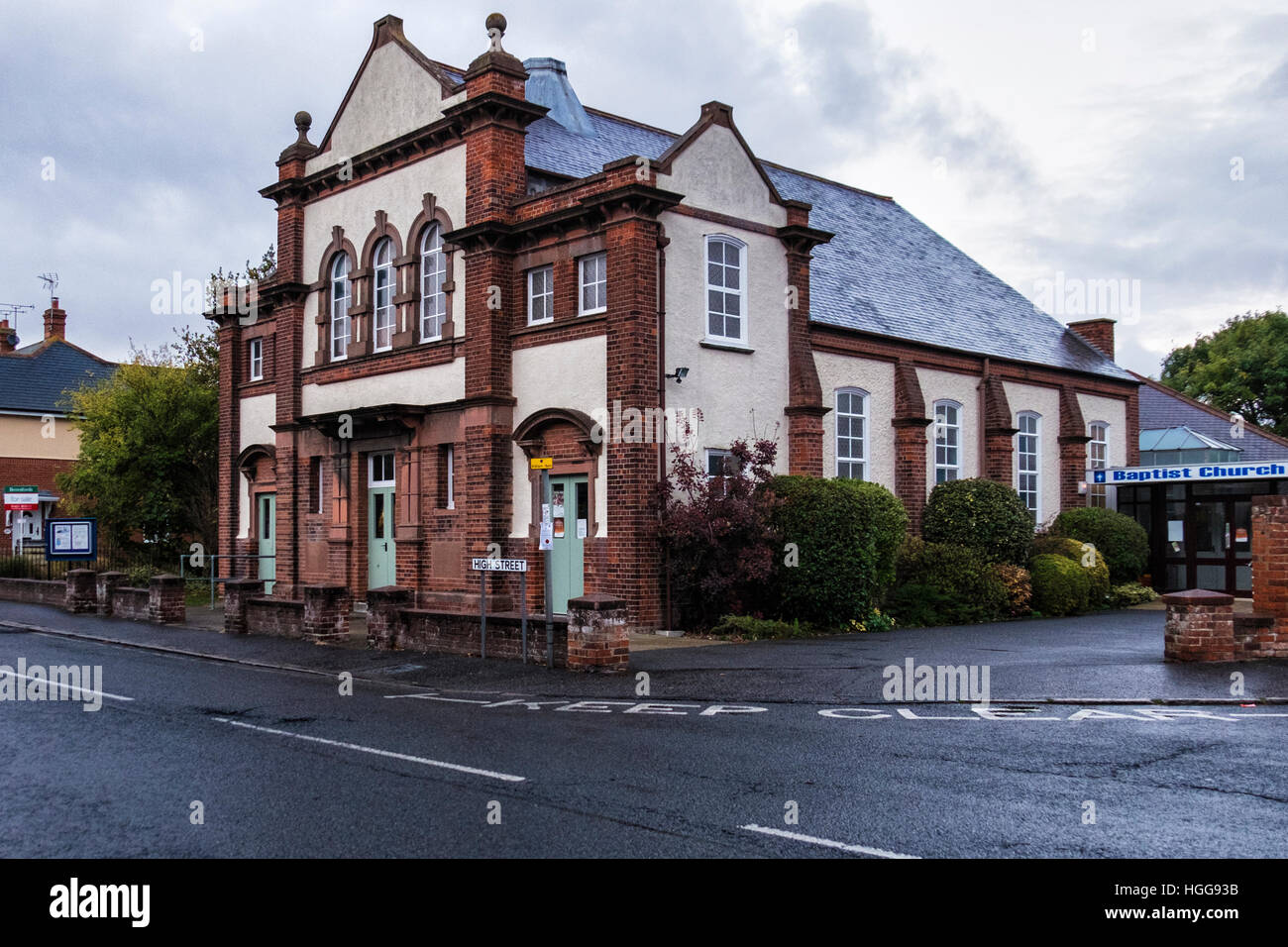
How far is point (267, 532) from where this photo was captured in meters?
27.3

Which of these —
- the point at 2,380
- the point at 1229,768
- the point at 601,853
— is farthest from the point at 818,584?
the point at 2,380

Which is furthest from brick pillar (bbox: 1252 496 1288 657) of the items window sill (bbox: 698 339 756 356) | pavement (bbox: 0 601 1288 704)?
window sill (bbox: 698 339 756 356)

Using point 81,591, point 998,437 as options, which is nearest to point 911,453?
point 998,437

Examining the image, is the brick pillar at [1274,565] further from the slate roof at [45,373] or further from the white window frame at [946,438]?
the slate roof at [45,373]

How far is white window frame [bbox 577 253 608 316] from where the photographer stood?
1852 centimetres

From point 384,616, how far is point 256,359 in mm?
14570

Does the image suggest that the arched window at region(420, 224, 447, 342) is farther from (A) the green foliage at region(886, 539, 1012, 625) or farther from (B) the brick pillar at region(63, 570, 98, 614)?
(A) the green foliage at region(886, 539, 1012, 625)

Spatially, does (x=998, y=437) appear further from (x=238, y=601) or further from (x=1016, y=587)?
(x=238, y=601)

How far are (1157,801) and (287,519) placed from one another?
21280 millimetres

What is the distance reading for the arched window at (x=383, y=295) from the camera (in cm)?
2300

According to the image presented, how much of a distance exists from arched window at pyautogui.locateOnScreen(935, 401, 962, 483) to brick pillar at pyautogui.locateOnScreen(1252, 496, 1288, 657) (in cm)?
1121

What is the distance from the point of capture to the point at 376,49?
917 inches

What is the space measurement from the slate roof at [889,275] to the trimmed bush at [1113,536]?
4044 millimetres
